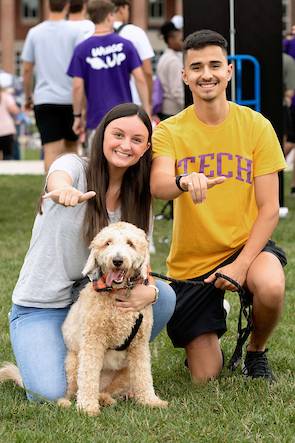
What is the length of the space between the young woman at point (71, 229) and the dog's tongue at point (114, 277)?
266 millimetres

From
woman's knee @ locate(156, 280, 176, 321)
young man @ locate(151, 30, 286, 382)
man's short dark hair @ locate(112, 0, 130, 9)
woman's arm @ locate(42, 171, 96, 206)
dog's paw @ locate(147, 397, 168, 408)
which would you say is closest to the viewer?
woman's arm @ locate(42, 171, 96, 206)

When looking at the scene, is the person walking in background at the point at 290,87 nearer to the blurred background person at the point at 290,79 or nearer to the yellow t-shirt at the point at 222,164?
the blurred background person at the point at 290,79

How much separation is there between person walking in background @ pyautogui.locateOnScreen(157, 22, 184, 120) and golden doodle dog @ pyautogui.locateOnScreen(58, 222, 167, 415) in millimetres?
6894

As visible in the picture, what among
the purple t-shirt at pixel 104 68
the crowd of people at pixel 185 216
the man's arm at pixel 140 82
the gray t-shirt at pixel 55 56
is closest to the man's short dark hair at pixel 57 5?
the gray t-shirt at pixel 55 56

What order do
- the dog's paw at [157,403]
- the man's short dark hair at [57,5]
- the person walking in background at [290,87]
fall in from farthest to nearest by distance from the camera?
the person walking in background at [290,87]
the man's short dark hair at [57,5]
the dog's paw at [157,403]

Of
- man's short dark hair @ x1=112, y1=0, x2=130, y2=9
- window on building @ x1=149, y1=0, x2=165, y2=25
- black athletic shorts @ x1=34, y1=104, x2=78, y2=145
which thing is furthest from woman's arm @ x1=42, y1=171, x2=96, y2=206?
window on building @ x1=149, y1=0, x2=165, y2=25

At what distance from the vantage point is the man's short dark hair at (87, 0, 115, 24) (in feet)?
29.0

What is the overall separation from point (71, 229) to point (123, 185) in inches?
12.1

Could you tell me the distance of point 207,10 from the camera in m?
10.1

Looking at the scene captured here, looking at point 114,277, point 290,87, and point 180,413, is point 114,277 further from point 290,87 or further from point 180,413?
point 290,87

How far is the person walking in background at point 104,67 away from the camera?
890cm

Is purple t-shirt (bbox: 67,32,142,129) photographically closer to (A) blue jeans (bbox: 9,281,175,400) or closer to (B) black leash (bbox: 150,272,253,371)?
(B) black leash (bbox: 150,272,253,371)

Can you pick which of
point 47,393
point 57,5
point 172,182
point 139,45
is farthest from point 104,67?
point 47,393

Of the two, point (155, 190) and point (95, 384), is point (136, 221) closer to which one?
point (155, 190)
